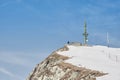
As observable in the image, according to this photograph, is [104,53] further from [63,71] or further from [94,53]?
[63,71]

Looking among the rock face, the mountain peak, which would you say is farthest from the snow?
the rock face

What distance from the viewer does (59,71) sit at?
223ft

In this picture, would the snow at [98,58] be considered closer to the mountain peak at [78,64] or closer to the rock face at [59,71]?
the mountain peak at [78,64]

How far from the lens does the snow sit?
199 feet

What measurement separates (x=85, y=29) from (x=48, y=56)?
22.8 metres

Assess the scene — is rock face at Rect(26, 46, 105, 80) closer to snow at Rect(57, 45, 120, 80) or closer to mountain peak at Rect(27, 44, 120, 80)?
mountain peak at Rect(27, 44, 120, 80)

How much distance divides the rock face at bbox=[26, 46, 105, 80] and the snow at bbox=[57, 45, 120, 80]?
1094mm

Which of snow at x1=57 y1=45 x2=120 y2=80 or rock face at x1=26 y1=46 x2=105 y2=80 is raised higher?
snow at x1=57 y1=45 x2=120 y2=80

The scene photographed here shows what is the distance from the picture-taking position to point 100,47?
80.5 meters

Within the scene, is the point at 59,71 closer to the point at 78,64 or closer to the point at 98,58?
the point at 78,64

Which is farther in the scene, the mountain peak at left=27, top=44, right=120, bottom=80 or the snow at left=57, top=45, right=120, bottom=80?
the mountain peak at left=27, top=44, right=120, bottom=80

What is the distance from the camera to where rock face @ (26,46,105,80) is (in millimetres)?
61281

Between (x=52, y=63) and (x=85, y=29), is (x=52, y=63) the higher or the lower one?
the lower one

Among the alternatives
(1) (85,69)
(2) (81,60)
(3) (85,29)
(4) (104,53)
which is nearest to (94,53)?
(4) (104,53)
